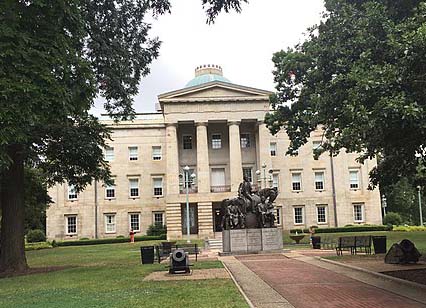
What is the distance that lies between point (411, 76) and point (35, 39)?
10264mm

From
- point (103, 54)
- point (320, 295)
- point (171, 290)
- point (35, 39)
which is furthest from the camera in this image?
point (103, 54)

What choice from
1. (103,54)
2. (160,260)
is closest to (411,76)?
(103,54)

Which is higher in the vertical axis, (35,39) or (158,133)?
(158,133)

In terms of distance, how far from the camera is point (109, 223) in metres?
62.5

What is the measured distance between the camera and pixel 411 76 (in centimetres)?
1117

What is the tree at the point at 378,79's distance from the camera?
35.5 ft

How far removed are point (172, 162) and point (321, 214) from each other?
19209 mm

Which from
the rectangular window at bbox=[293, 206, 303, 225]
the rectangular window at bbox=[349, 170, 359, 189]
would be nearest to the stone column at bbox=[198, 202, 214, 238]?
the rectangular window at bbox=[293, 206, 303, 225]

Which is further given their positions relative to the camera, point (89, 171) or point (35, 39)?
point (89, 171)

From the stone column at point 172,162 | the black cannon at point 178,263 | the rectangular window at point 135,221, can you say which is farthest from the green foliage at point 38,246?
the black cannon at point 178,263

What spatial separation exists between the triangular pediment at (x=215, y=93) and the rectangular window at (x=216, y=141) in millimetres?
5637

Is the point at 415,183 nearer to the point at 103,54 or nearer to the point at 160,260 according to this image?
the point at 160,260

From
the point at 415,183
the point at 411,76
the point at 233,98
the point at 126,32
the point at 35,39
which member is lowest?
the point at 415,183

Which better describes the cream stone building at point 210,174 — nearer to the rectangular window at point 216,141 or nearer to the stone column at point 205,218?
the rectangular window at point 216,141
